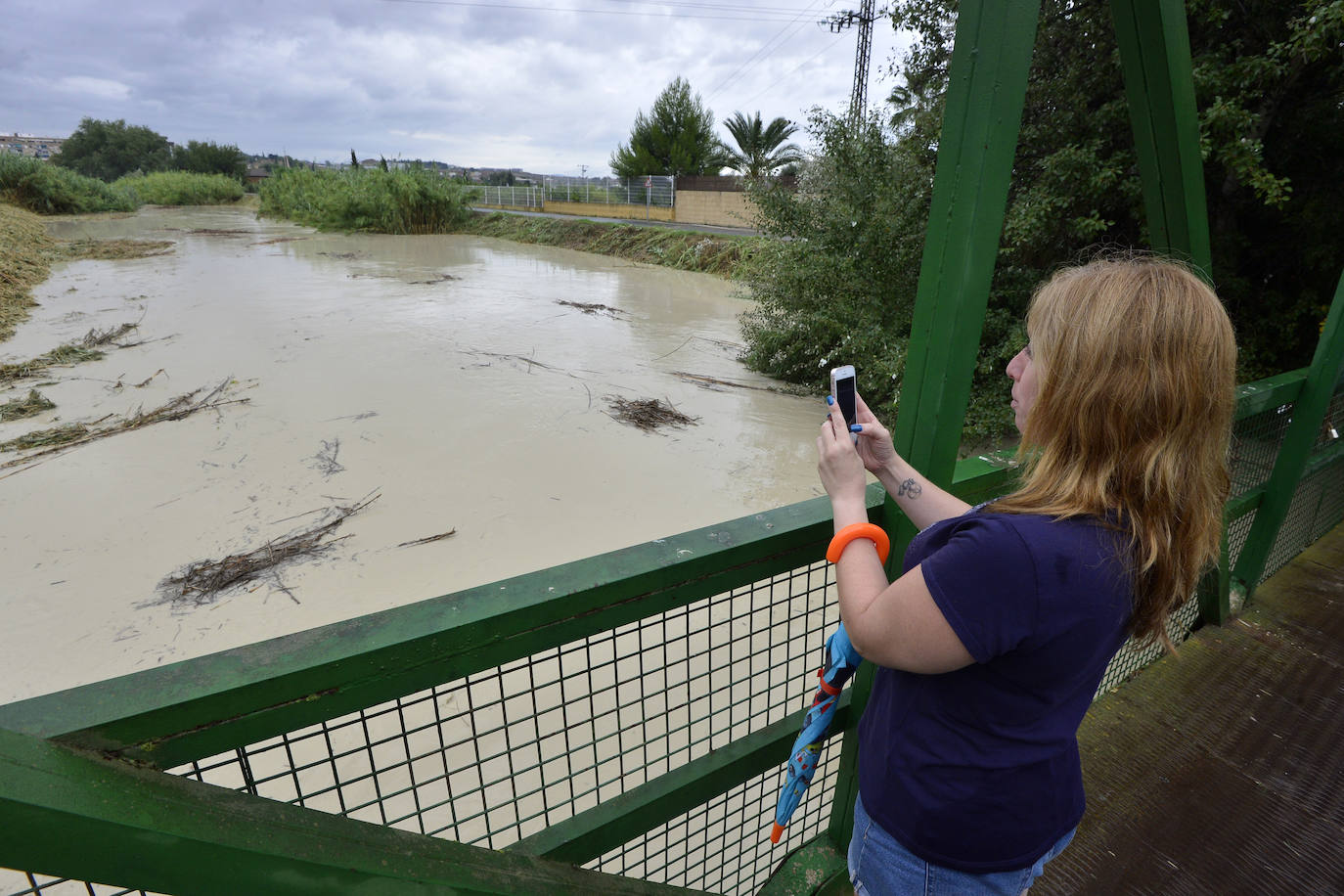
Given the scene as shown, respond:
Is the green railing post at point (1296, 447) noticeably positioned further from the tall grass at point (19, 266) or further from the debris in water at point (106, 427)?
the tall grass at point (19, 266)

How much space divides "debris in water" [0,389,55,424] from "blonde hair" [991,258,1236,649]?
8215mm

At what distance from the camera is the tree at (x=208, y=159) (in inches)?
2218

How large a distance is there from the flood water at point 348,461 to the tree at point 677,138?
27082mm

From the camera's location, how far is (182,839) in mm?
588

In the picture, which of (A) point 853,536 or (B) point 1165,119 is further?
(B) point 1165,119

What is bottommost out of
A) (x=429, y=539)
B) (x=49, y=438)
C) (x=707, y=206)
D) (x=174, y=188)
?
(x=429, y=539)

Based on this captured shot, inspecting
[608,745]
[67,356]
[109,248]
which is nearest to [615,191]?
[109,248]

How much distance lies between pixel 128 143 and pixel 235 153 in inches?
286

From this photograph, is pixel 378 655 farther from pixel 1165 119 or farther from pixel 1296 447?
pixel 1296 447

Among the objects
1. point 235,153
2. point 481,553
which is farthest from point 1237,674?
point 235,153

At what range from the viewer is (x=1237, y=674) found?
2.33 meters

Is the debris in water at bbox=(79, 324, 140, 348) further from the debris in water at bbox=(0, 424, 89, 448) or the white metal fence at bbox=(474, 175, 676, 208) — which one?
the white metal fence at bbox=(474, 175, 676, 208)

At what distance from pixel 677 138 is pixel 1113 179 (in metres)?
33.9

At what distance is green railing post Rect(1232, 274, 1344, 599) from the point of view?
235cm
